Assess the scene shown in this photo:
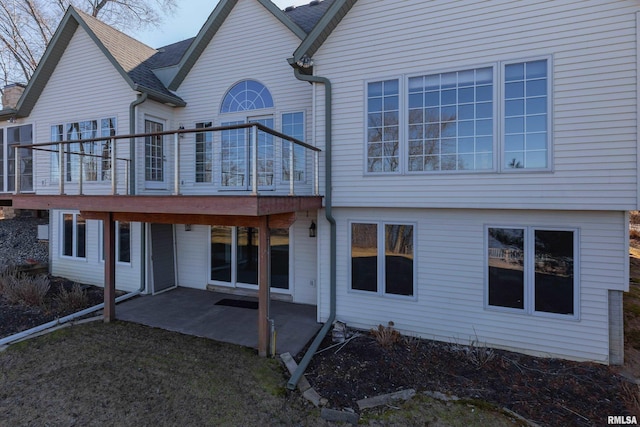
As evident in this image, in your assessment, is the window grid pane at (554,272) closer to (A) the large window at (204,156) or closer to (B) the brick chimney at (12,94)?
(A) the large window at (204,156)

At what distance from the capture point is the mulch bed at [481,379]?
157 inches

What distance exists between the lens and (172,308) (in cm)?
721

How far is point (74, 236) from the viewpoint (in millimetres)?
9297

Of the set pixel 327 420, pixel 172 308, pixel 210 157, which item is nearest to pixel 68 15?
pixel 210 157

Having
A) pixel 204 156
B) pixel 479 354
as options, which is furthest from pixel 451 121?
pixel 204 156

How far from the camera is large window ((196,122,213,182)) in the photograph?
27.1 feet

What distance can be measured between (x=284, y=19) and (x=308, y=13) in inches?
75.6

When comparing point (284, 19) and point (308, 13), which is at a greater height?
point (308, 13)

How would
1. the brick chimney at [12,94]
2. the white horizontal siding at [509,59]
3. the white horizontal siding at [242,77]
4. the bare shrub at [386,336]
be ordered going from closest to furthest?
1. the white horizontal siding at [509,59]
2. the bare shrub at [386,336]
3. the white horizontal siding at [242,77]
4. the brick chimney at [12,94]

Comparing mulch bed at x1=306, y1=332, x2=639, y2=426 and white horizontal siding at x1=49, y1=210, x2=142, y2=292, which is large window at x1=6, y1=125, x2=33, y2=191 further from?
mulch bed at x1=306, y1=332, x2=639, y2=426

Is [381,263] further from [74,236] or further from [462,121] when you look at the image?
[74,236]

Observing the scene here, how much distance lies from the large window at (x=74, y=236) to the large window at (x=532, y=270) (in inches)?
407

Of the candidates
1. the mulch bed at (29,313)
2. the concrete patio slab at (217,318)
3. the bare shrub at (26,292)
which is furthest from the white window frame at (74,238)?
the concrete patio slab at (217,318)

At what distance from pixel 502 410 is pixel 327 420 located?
213 cm
